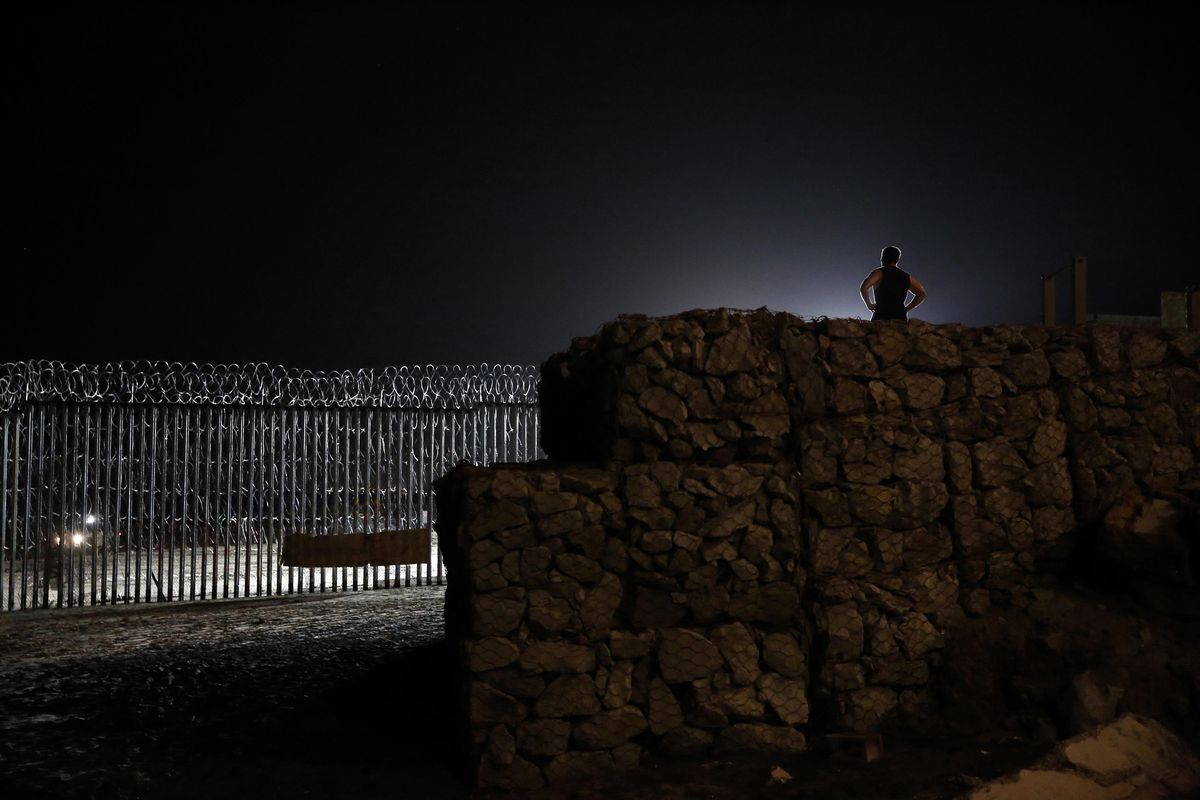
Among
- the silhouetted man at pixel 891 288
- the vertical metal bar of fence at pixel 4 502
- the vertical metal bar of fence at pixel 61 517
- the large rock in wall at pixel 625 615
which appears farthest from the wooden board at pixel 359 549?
the silhouetted man at pixel 891 288

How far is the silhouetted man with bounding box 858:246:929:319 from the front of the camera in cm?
693

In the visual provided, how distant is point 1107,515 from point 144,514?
11.1 metres

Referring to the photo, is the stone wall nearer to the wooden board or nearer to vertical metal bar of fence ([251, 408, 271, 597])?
the wooden board

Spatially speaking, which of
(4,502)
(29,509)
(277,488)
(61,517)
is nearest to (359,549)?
(277,488)

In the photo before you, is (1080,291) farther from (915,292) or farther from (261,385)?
(261,385)

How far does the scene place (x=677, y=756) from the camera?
4.86 meters

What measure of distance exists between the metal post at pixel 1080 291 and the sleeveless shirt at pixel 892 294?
1539 millimetres

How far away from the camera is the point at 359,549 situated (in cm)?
1077

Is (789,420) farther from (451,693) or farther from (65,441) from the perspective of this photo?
(65,441)

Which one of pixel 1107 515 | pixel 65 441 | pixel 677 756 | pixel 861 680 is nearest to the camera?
pixel 677 756

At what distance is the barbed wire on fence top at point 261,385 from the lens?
9.48 metres

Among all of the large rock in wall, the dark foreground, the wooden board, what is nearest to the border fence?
the wooden board

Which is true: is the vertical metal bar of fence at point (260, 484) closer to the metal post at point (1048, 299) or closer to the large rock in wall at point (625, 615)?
the large rock in wall at point (625, 615)

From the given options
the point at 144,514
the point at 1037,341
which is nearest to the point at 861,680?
the point at 1037,341
